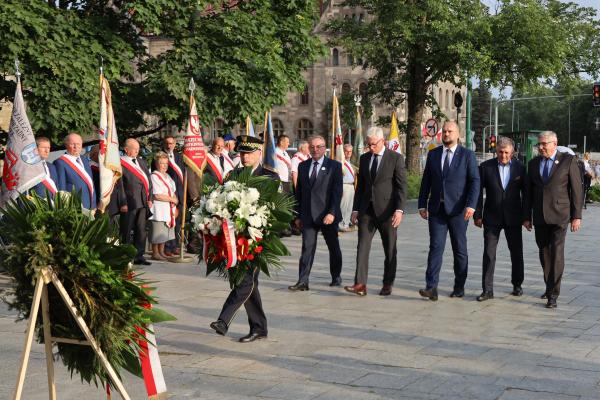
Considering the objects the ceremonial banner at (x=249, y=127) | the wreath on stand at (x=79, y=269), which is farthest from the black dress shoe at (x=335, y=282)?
the ceremonial banner at (x=249, y=127)

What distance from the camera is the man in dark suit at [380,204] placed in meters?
11.6

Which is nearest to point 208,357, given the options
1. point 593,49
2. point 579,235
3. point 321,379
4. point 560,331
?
point 321,379

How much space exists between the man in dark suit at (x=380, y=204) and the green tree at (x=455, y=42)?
2694cm

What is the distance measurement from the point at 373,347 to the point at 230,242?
1621 millimetres

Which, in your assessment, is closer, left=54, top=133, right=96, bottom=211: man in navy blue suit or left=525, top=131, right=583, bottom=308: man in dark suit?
left=525, top=131, right=583, bottom=308: man in dark suit

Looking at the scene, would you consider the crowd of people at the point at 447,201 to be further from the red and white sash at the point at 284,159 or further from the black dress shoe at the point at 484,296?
the red and white sash at the point at 284,159

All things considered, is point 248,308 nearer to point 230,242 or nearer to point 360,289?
point 230,242

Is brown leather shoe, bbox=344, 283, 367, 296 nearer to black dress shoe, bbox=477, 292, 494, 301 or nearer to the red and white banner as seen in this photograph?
black dress shoe, bbox=477, 292, 494, 301

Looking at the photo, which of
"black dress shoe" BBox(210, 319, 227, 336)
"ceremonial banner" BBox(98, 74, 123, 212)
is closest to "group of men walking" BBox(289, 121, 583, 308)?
"black dress shoe" BBox(210, 319, 227, 336)

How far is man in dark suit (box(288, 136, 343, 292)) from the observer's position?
39.7ft

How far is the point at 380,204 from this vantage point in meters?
11.6

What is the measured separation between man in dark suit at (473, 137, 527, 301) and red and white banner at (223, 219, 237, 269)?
426 cm

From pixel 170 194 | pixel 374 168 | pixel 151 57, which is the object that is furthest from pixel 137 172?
pixel 151 57

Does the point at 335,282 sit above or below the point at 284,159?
below
